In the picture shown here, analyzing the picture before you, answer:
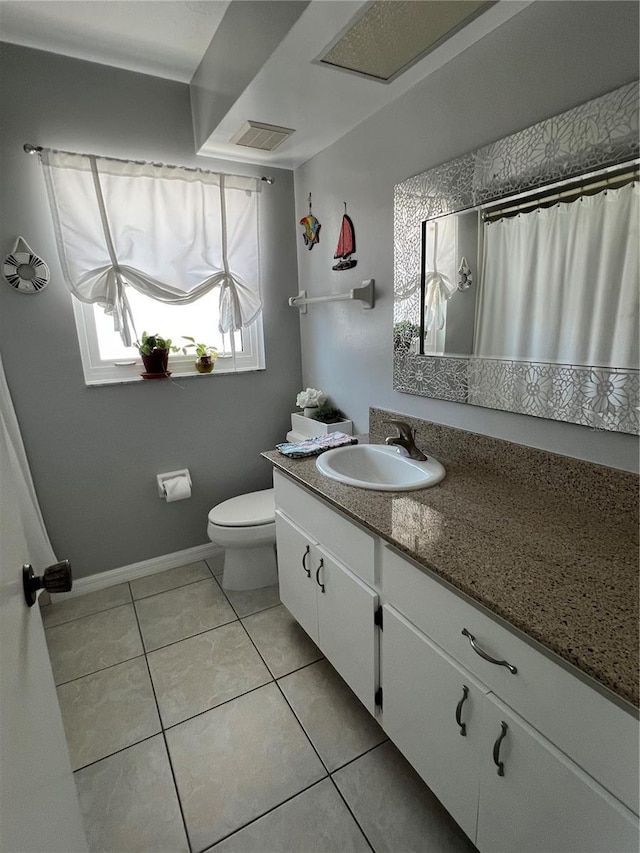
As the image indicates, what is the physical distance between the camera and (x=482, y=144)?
134 cm

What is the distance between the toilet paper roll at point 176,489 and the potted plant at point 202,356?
0.61m

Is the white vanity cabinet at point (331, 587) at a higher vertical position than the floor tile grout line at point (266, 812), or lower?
higher

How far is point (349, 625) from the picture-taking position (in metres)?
1.38

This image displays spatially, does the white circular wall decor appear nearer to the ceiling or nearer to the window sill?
the window sill

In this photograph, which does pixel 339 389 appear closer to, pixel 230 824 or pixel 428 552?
pixel 428 552

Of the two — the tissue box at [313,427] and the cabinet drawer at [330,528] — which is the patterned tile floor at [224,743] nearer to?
the cabinet drawer at [330,528]

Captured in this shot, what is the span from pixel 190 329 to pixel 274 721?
187 cm

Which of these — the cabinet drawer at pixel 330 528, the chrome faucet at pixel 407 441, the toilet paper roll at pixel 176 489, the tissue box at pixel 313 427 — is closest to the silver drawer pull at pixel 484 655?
the cabinet drawer at pixel 330 528

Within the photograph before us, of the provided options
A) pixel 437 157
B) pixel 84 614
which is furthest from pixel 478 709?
pixel 84 614

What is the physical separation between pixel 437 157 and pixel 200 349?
1.45 meters

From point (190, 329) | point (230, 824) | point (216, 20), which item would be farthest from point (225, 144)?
point (230, 824)

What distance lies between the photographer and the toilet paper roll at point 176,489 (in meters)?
2.29

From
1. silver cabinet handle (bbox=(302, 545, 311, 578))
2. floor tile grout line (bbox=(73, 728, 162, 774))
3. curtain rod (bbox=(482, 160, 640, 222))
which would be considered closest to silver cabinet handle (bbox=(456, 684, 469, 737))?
silver cabinet handle (bbox=(302, 545, 311, 578))

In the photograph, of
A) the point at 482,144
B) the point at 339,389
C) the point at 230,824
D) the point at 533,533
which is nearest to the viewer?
the point at 533,533
